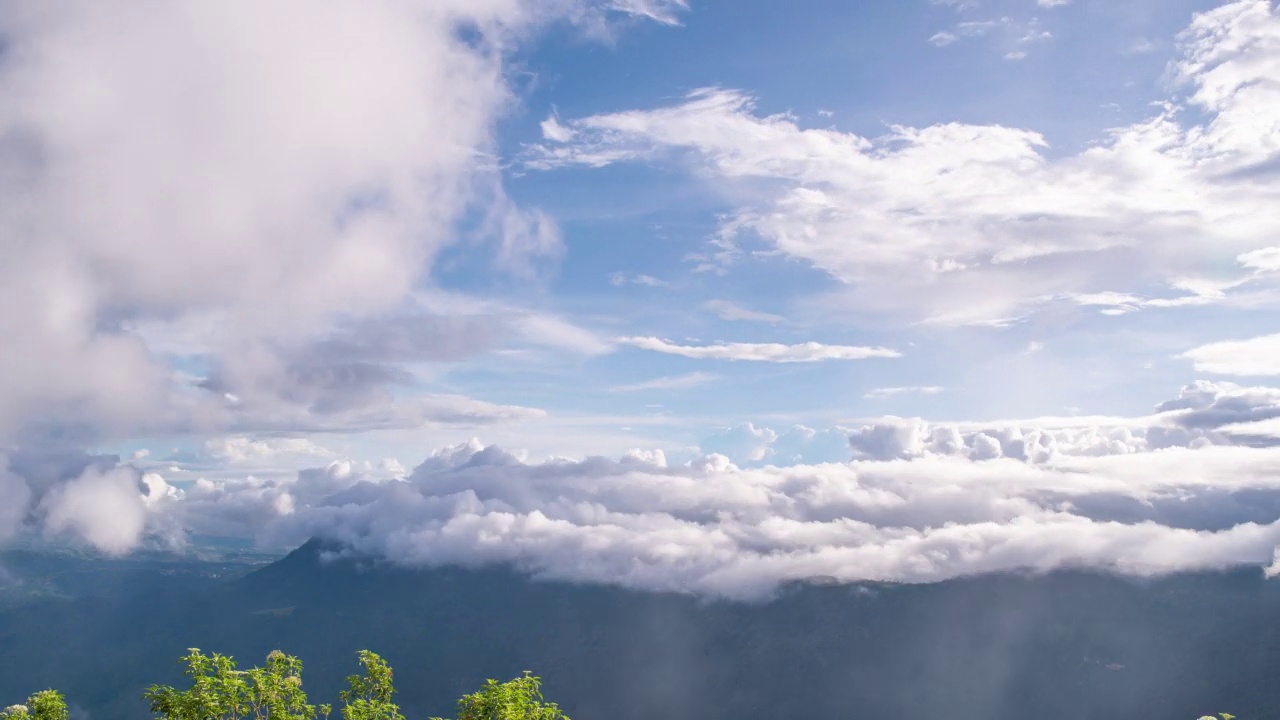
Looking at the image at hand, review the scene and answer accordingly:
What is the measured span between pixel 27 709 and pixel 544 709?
133 feet

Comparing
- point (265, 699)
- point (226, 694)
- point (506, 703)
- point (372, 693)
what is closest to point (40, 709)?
point (226, 694)

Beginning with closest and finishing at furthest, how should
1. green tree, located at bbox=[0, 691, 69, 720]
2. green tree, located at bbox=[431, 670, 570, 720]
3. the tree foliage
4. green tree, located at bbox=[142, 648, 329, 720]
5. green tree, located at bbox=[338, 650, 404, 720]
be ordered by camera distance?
green tree, located at bbox=[142, 648, 329, 720]
the tree foliage
green tree, located at bbox=[0, 691, 69, 720]
green tree, located at bbox=[431, 670, 570, 720]
green tree, located at bbox=[338, 650, 404, 720]

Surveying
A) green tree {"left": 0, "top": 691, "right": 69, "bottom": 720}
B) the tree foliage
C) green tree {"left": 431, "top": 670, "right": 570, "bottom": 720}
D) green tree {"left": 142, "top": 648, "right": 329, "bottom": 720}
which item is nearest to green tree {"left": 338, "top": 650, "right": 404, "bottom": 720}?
the tree foliage

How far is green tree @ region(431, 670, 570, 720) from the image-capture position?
58.9m

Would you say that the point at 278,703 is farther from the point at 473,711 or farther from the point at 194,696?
the point at 473,711

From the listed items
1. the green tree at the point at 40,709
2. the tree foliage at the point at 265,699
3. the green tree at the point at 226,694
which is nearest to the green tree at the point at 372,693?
the tree foliage at the point at 265,699

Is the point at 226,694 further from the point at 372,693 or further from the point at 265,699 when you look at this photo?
the point at 372,693

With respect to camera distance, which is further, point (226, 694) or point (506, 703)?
point (506, 703)

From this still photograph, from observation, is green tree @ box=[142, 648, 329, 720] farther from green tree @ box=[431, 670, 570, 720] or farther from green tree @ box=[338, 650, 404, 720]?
green tree @ box=[431, 670, 570, 720]

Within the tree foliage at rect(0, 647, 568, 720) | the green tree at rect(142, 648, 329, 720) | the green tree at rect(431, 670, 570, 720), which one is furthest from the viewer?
the green tree at rect(431, 670, 570, 720)

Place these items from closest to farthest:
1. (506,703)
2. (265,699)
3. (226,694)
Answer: (226,694) < (506,703) < (265,699)

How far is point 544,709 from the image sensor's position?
62.4 metres

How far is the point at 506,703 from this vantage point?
58812 millimetres

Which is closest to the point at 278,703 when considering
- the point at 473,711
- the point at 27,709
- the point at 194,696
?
the point at 194,696
